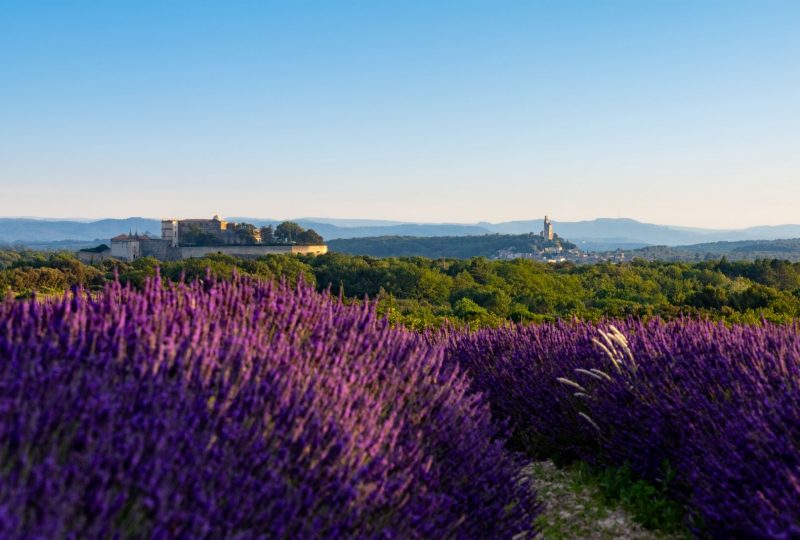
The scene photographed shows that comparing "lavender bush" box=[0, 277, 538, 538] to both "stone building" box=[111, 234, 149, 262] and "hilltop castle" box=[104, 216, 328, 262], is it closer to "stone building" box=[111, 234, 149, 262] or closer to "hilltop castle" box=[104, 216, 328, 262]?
"hilltop castle" box=[104, 216, 328, 262]

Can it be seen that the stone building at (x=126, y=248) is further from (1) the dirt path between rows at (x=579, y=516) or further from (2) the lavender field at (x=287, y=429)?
(2) the lavender field at (x=287, y=429)

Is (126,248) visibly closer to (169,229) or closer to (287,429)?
(169,229)

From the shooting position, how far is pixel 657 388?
435 centimetres

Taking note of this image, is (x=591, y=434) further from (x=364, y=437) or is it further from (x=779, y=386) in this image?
(x=364, y=437)

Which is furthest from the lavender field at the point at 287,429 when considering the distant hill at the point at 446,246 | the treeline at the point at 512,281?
the distant hill at the point at 446,246

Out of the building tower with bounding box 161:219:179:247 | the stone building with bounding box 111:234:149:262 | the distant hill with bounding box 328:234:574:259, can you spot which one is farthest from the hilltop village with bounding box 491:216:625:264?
the stone building with bounding box 111:234:149:262

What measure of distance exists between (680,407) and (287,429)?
2.61 metres

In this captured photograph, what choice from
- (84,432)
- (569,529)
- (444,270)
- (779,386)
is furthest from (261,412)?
(444,270)

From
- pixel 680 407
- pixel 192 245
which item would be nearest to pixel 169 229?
pixel 192 245

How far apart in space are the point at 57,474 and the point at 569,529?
3.03m

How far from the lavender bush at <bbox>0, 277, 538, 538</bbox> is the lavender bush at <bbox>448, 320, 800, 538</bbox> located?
952 mm

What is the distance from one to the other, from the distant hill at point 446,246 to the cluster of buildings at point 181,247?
57.7 meters

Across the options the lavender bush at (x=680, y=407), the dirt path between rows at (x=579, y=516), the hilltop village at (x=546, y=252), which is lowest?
the hilltop village at (x=546, y=252)

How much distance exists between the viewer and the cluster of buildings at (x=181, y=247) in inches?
3846
